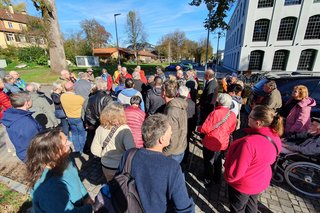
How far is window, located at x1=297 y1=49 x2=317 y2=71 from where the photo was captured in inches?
794

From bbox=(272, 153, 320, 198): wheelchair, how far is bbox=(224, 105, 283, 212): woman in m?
1.34

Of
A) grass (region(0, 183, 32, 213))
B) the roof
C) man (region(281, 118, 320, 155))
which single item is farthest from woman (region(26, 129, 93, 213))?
the roof

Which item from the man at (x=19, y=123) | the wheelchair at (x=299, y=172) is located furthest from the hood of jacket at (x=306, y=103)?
the man at (x=19, y=123)

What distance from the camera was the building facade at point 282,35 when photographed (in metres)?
19.2

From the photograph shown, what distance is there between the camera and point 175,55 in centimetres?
5966

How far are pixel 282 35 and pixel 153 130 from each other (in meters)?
26.0

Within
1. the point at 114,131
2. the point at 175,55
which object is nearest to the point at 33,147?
the point at 114,131

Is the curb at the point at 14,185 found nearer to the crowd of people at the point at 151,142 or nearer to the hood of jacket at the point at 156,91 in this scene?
the crowd of people at the point at 151,142

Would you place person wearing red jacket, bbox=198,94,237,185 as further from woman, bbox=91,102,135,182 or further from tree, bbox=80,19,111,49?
tree, bbox=80,19,111,49

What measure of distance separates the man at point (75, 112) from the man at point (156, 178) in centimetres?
285

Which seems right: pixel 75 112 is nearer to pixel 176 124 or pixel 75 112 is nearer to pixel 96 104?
pixel 96 104

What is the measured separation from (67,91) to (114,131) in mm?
2254

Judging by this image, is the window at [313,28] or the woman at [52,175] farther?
the window at [313,28]

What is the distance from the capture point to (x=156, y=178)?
136cm
